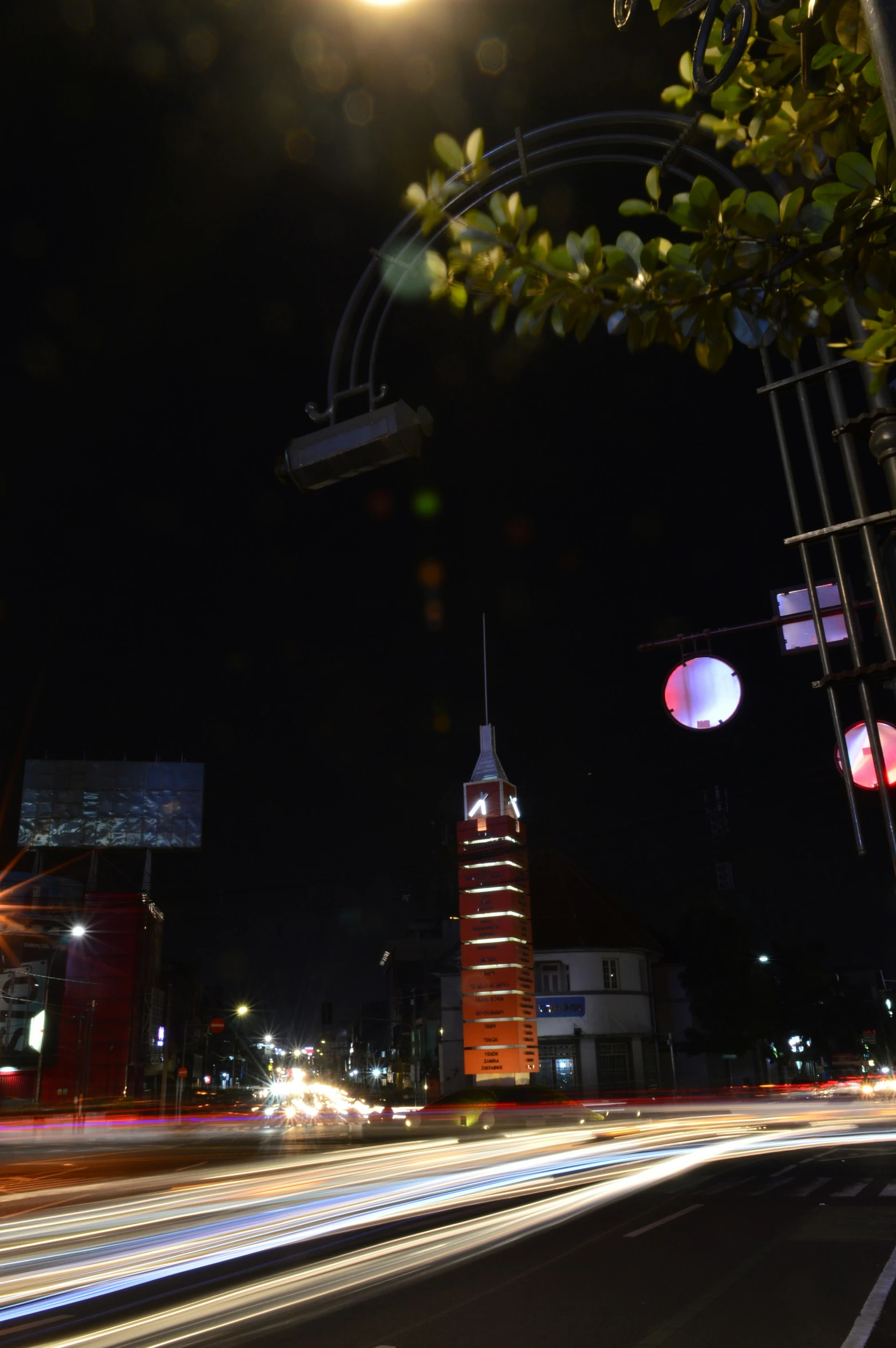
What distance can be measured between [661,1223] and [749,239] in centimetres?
1400

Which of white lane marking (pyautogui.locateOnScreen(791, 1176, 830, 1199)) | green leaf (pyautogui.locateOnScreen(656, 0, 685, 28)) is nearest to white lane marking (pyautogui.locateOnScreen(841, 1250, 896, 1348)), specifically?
white lane marking (pyautogui.locateOnScreen(791, 1176, 830, 1199))

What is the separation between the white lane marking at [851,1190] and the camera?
15.9 m

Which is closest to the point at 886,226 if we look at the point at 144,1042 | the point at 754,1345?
the point at 754,1345

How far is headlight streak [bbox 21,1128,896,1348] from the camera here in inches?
304

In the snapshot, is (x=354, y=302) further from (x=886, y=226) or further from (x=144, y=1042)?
(x=144, y=1042)

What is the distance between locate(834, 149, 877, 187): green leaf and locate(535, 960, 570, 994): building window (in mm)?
61232

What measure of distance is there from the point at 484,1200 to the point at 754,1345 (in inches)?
383

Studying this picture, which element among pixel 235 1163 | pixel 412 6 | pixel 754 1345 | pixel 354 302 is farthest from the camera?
pixel 235 1163

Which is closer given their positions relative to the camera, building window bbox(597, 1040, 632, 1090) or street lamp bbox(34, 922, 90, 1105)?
street lamp bbox(34, 922, 90, 1105)

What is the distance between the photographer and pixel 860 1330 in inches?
295

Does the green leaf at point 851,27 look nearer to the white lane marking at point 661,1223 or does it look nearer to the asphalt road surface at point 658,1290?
the asphalt road surface at point 658,1290

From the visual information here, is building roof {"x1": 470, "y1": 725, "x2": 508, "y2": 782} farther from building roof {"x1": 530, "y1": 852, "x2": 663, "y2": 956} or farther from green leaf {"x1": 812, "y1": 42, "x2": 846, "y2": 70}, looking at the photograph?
green leaf {"x1": 812, "y1": 42, "x2": 846, "y2": 70}

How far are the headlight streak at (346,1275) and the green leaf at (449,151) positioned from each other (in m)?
8.20

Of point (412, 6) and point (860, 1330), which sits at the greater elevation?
point (412, 6)
